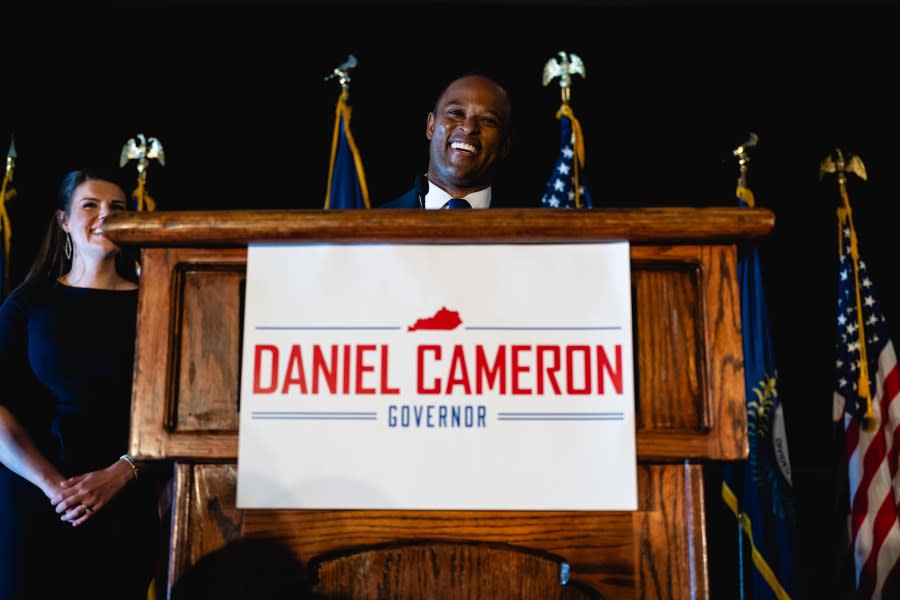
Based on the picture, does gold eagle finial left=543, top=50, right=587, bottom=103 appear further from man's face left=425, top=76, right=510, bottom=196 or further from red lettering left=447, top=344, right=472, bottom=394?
red lettering left=447, top=344, right=472, bottom=394

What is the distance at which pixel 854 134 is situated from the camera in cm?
299

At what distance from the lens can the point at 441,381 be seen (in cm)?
82

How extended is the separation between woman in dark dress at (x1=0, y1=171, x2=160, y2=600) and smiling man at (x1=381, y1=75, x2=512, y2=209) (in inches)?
27.6

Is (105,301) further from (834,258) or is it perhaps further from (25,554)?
(834,258)

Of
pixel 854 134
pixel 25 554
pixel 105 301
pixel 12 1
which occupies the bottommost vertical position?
pixel 25 554

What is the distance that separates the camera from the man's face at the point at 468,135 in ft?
5.83

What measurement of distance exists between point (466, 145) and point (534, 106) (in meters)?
1.34

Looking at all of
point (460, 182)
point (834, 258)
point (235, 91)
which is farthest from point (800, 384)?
point (235, 91)

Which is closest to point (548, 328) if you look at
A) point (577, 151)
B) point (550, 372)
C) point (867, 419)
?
point (550, 372)

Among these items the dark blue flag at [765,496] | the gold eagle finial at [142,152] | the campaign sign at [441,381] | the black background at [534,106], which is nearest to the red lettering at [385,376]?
the campaign sign at [441,381]

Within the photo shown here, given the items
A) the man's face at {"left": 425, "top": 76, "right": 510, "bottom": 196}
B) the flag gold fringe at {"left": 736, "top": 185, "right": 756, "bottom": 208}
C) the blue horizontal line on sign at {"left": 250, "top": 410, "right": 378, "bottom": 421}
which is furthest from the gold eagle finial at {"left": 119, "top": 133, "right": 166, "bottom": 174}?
the blue horizontal line on sign at {"left": 250, "top": 410, "right": 378, "bottom": 421}

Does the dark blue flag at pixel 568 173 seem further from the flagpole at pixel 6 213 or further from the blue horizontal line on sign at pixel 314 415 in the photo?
the blue horizontal line on sign at pixel 314 415

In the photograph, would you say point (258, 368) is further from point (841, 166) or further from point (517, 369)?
point (841, 166)

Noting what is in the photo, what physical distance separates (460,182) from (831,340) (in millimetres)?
1813
